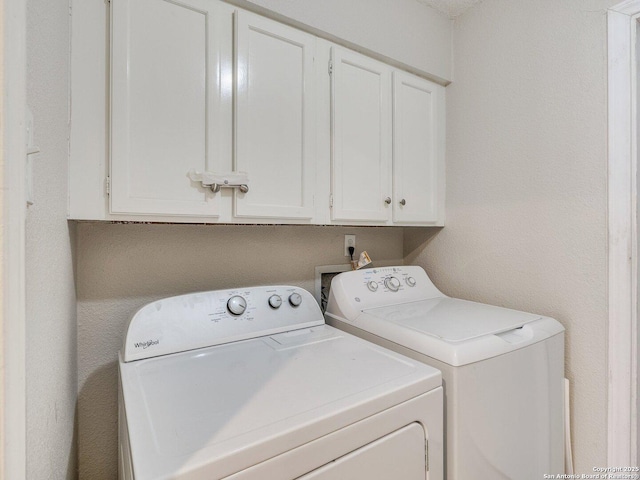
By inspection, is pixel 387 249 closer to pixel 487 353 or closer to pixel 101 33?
pixel 487 353

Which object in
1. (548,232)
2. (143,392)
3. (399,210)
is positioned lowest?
(143,392)

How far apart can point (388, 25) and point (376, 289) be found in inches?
49.5

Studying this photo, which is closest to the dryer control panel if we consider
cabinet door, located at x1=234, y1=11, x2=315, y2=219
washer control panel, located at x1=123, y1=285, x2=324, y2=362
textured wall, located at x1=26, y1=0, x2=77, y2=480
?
washer control panel, located at x1=123, y1=285, x2=324, y2=362

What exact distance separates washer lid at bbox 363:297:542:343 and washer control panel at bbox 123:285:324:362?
321 millimetres

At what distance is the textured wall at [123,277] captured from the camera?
3.83ft

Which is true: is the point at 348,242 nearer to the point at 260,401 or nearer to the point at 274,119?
the point at 274,119

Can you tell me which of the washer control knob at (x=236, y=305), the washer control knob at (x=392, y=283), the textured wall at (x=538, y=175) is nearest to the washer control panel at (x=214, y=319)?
the washer control knob at (x=236, y=305)

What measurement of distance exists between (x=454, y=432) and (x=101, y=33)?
1.57 meters

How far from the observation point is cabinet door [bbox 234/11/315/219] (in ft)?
3.83

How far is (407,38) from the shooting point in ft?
5.26

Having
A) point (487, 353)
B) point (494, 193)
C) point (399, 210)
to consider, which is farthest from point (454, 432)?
point (494, 193)

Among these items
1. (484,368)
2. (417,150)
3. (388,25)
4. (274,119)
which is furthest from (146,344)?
(388,25)

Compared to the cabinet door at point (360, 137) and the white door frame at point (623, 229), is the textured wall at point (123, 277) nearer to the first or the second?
the cabinet door at point (360, 137)

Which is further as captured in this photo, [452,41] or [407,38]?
[452,41]
